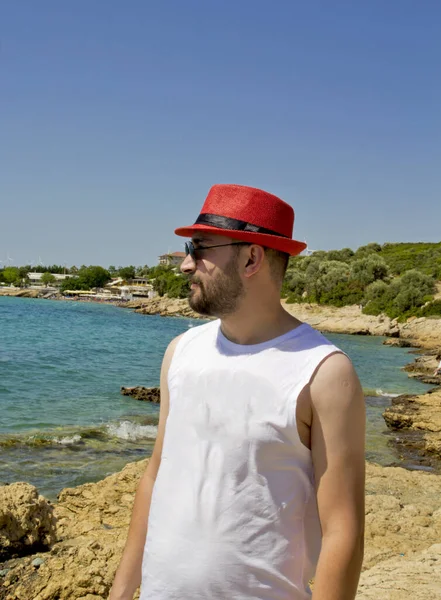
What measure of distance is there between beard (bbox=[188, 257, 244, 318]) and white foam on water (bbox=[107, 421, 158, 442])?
1157cm

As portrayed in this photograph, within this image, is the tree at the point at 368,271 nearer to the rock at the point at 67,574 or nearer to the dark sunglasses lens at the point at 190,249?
the rock at the point at 67,574

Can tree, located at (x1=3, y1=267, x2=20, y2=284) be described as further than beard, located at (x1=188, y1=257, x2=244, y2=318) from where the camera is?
Yes

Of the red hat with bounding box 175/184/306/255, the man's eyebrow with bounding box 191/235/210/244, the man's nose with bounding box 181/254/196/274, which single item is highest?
the red hat with bounding box 175/184/306/255

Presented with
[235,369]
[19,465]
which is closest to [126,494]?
[19,465]

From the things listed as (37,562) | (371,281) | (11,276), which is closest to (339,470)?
(37,562)

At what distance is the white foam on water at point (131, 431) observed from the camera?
44.3 ft

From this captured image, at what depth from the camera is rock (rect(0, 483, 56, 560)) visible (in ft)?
16.2

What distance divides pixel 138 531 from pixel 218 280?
3.08ft

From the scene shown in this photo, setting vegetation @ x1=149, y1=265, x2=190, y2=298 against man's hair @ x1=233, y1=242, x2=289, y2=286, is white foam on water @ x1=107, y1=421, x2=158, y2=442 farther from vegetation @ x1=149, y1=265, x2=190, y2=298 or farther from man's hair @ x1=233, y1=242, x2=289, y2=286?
vegetation @ x1=149, y1=265, x2=190, y2=298

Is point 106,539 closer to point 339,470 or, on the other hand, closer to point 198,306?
point 198,306

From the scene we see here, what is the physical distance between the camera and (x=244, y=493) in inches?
74.3

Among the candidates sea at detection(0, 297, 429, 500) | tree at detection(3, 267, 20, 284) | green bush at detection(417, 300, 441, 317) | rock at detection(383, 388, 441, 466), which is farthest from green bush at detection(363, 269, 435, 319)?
tree at detection(3, 267, 20, 284)

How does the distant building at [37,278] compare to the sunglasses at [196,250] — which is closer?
the sunglasses at [196,250]

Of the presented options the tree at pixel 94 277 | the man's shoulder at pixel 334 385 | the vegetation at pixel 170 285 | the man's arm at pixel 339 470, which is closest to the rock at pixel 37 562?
the man's arm at pixel 339 470
